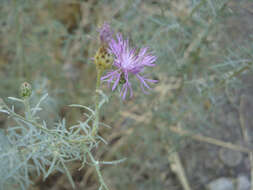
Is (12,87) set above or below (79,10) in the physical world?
below

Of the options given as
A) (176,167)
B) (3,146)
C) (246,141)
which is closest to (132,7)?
(3,146)

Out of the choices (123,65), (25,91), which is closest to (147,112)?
(123,65)

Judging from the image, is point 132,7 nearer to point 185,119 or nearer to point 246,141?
point 185,119

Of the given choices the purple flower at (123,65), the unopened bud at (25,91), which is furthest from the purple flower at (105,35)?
the unopened bud at (25,91)

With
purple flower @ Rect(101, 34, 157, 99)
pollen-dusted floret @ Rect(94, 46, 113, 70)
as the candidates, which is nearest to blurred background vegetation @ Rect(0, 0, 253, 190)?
purple flower @ Rect(101, 34, 157, 99)

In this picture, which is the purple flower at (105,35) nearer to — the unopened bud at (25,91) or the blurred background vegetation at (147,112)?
the unopened bud at (25,91)

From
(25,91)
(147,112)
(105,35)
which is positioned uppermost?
(105,35)

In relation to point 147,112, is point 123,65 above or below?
above

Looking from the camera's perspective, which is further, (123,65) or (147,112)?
(147,112)

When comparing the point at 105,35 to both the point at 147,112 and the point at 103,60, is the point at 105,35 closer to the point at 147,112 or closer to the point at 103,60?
the point at 103,60

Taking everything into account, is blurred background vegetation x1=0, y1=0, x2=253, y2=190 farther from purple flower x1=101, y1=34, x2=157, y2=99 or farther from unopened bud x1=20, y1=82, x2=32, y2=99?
unopened bud x1=20, y1=82, x2=32, y2=99

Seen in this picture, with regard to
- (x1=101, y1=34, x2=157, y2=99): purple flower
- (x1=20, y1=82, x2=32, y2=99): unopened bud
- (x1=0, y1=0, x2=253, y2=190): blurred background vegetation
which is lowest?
(x1=0, y1=0, x2=253, y2=190): blurred background vegetation
